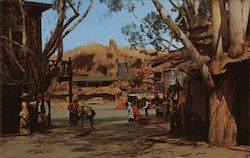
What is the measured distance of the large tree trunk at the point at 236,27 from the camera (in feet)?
39.0

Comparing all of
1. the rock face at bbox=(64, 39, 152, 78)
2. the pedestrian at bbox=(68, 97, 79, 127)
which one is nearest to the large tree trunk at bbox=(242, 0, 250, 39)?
the pedestrian at bbox=(68, 97, 79, 127)

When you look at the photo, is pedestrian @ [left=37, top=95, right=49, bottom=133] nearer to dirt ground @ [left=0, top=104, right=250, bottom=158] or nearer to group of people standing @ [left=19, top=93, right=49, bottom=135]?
group of people standing @ [left=19, top=93, right=49, bottom=135]

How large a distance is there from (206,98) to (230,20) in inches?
136

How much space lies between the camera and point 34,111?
754 inches

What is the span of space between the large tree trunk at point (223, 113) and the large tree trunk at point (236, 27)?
733 millimetres

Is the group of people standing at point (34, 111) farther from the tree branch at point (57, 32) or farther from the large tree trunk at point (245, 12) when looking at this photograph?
the large tree trunk at point (245, 12)

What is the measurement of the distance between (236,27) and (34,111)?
1075cm

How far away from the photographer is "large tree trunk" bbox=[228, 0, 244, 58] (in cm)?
1189

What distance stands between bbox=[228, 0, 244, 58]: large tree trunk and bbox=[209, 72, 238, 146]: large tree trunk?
0.73 metres

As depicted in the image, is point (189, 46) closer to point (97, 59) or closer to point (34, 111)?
point (34, 111)

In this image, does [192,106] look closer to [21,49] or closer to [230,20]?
[230,20]

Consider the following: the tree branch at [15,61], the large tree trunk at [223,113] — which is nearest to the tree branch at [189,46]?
the large tree trunk at [223,113]

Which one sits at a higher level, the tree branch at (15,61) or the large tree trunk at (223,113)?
the tree branch at (15,61)

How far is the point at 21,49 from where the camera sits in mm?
18453
